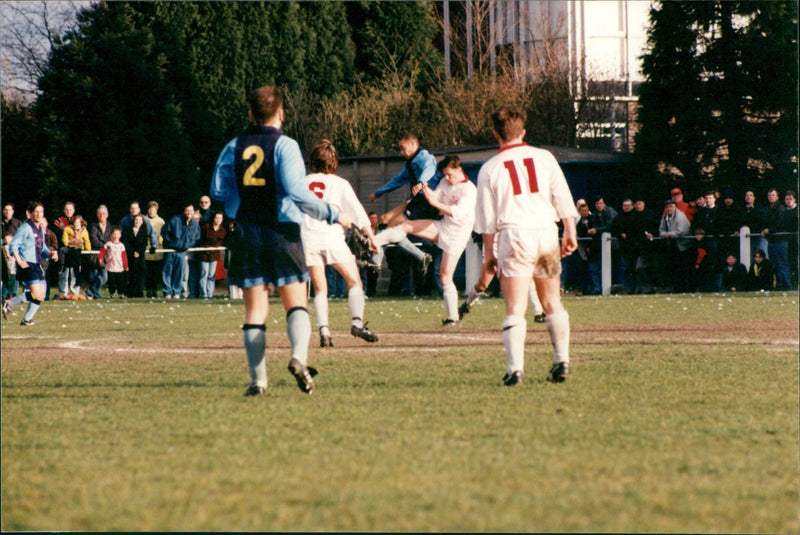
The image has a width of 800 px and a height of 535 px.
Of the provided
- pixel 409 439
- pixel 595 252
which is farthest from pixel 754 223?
pixel 409 439

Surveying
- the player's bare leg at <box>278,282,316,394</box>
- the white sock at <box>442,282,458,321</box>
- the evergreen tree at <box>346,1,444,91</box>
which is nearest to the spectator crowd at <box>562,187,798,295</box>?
the white sock at <box>442,282,458,321</box>

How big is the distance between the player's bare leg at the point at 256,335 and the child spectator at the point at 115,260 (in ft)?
60.2

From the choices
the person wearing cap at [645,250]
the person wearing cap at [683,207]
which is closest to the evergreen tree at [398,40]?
the person wearing cap at [683,207]

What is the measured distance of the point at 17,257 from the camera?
16625 mm

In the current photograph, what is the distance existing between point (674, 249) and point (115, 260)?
11.0 m

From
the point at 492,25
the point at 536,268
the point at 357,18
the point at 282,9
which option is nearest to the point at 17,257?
the point at 536,268

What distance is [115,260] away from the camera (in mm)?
26297

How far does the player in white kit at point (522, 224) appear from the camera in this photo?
8906 mm

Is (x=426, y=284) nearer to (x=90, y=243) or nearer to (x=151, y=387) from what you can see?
(x=90, y=243)

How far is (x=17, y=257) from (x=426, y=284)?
1004 cm

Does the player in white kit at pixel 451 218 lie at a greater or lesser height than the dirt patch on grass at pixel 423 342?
greater

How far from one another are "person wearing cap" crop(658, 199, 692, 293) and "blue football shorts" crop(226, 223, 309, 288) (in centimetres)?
1608

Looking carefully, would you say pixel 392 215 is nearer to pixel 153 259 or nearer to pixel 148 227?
pixel 148 227

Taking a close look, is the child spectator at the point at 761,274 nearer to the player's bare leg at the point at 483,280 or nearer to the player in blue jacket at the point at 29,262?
the player's bare leg at the point at 483,280
